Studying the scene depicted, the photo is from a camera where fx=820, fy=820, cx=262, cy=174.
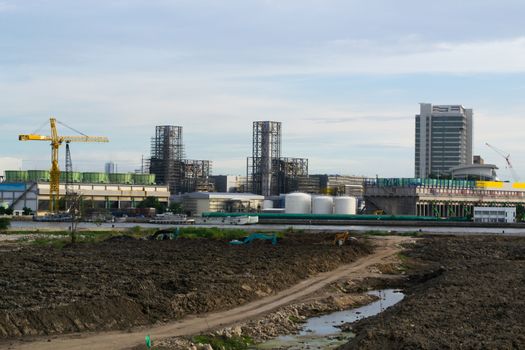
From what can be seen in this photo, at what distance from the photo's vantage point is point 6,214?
608 feet

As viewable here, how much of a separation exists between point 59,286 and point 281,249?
30.8 meters

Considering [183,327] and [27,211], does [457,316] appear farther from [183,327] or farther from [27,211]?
[27,211]

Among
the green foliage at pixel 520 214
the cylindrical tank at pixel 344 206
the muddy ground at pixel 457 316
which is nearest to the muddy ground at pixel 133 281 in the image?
the muddy ground at pixel 457 316

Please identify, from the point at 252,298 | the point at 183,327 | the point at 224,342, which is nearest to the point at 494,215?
the point at 252,298

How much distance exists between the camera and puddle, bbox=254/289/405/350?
2969cm

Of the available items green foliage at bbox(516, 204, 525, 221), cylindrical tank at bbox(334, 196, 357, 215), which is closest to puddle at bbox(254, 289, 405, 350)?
cylindrical tank at bbox(334, 196, 357, 215)

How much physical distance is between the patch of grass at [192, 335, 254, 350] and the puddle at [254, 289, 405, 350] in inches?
21.4

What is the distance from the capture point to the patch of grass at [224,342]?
28266 mm

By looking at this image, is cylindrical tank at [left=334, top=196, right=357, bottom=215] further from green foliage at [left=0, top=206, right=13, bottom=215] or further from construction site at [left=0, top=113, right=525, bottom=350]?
construction site at [left=0, top=113, right=525, bottom=350]

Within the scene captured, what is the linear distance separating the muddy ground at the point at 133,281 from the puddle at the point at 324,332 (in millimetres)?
4419

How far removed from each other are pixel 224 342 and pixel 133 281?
39.0 ft

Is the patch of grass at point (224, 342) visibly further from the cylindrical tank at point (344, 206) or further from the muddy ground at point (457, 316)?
the cylindrical tank at point (344, 206)

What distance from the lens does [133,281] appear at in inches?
1560

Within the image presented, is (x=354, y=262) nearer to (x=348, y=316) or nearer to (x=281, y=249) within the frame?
(x=281, y=249)
